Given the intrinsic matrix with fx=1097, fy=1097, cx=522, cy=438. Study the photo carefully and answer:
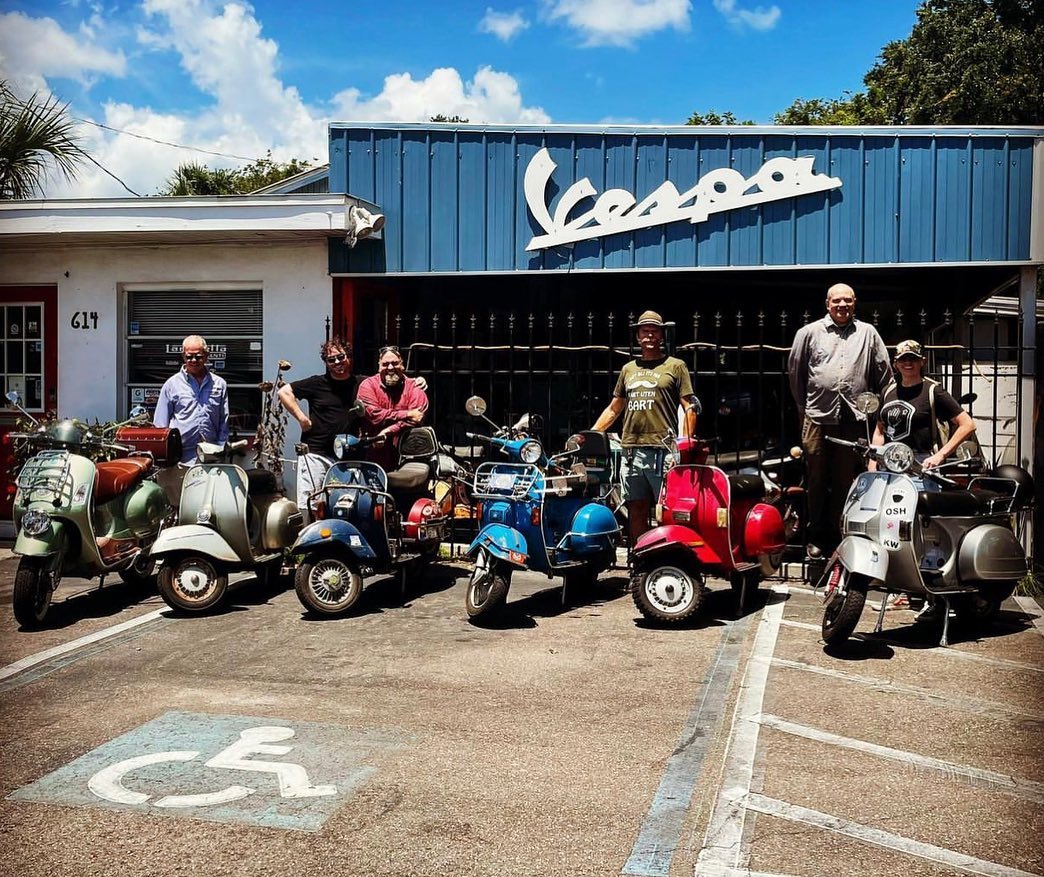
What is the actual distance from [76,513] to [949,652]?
5591 mm

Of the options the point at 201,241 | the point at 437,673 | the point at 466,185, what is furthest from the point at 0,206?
the point at 437,673

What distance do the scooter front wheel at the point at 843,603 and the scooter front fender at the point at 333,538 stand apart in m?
3.01

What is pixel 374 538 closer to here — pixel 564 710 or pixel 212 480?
pixel 212 480

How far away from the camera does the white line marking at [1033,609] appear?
23.8ft

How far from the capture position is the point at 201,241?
1092 cm

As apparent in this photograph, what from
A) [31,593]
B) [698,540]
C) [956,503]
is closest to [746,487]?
[698,540]

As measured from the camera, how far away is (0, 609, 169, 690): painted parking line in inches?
244

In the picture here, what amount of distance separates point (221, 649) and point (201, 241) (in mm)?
5508

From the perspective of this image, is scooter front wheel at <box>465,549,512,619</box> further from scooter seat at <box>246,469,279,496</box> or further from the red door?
the red door

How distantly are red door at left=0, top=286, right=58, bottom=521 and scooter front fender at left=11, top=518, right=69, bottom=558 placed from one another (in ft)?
15.3

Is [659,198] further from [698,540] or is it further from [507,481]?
[698,540]

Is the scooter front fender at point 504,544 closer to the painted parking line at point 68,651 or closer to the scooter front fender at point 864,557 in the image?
the scooter front fender at point 864,557

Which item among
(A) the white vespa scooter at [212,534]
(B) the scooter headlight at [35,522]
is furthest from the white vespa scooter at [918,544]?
(B) the scooter headlight at [35,522]

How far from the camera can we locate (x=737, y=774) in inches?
178
